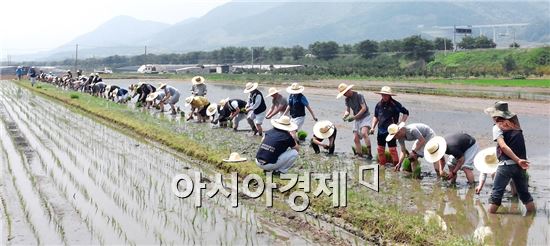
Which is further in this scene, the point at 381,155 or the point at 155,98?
the point at 155,98

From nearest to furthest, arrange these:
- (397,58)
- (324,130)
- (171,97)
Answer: (324,130)
(171,97)
(397,58)

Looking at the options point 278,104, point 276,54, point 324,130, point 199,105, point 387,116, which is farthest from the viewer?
point 276,54

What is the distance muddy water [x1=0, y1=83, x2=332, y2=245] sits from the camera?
5.65 m

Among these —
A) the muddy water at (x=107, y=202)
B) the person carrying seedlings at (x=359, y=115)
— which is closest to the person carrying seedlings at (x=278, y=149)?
the muddy water at (x=107, y=202)

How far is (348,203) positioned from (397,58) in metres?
67.9

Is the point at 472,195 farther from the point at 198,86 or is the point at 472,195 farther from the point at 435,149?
the point at 198,86

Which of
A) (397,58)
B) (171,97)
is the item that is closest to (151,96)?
(171,97)

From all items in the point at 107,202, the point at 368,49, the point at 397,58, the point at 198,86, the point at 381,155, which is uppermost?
the point at 368,49

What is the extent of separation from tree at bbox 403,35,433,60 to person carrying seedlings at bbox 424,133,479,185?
62888 millimetres

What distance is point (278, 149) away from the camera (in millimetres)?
7723

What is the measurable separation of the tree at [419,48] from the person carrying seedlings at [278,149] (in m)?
63.2

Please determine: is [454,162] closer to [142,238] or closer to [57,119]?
[142,238]

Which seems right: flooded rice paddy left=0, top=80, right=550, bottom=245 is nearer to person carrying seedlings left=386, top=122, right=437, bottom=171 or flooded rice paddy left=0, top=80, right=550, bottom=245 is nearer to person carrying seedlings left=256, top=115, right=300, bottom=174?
person carrying seedlings left=386, top=122, right=437, bottom=171

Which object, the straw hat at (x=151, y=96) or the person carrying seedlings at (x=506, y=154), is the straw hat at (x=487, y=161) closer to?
the person carrying seedlings at (x=506, y=154)
